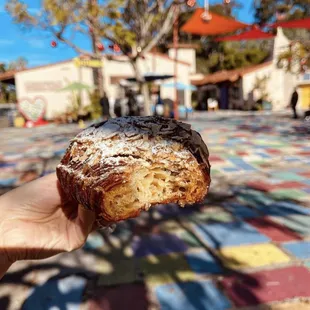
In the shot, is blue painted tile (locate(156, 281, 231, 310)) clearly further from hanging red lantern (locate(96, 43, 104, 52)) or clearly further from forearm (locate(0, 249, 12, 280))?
hanging red lantern (locate(96, 43, 104, 52))

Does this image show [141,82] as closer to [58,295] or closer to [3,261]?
[58,295]

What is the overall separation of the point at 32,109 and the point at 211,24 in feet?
35.4

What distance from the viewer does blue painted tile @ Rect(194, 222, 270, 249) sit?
3.24 metres

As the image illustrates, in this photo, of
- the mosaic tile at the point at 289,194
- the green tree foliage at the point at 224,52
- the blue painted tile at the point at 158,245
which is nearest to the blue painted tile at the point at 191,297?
the blue painted tile at the point at 158,245

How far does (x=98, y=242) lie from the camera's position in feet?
11.1

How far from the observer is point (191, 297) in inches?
94.1

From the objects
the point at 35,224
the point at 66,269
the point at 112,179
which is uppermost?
the point at 112,179

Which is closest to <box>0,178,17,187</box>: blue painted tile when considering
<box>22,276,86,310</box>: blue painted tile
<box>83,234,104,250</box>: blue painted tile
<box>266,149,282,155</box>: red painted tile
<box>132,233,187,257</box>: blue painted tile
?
<box>83,234,104,250</box>: blue painted tile

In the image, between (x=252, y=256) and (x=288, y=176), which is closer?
(x=252, y=256)

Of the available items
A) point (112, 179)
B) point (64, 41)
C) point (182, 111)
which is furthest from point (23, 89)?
point (112, 179)

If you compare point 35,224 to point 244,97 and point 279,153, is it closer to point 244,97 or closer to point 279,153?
point 279,153

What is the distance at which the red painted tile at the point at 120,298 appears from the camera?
2336 millimetres

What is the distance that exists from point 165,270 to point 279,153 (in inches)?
220

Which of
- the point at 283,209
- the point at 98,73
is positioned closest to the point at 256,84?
the point at 98,73
